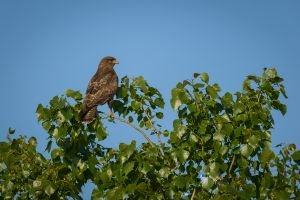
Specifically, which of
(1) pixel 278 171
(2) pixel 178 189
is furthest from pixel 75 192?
(1) pixel 278 171

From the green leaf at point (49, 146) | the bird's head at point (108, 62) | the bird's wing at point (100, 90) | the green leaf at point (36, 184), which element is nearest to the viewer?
the green leaf at point (36, 184)

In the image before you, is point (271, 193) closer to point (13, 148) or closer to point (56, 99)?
point (56, 99)

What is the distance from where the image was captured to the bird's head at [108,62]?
1547 cm

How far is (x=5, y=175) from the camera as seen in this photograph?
9969 millimetres

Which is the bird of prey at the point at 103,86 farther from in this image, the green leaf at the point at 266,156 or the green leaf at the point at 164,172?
the green leaf at the point at 266,156

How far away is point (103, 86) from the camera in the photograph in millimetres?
13609

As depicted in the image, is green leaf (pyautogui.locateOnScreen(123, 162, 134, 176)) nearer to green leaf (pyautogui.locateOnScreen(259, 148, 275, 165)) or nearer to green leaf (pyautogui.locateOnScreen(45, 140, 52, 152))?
green leaf (pyautogui.locateOnScreen(259, 148, 275, 165))

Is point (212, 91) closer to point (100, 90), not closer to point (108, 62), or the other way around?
point (100, 90)

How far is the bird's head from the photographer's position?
→ 50.8 ft

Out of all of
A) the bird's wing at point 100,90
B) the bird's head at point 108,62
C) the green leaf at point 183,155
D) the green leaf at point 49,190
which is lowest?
the green leaf at point 183,155

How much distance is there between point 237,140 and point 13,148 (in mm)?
3927

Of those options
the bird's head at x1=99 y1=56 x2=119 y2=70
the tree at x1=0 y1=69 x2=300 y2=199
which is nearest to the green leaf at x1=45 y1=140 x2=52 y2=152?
the tree at x1=0 y1=69 x2=300 y2=199

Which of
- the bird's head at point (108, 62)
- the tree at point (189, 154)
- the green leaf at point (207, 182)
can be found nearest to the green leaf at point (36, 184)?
the tree at point (189, 154)

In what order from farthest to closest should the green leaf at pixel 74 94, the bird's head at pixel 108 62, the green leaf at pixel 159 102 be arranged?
the bird's head at pixel 108 62, the green leaf at pixel 74 94, the green leaf at pixel 159 102
